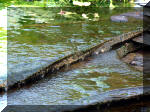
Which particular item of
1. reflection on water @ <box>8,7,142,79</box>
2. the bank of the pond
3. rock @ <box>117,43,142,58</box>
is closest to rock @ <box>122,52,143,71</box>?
rock @ <box>117,43,142,58</box>

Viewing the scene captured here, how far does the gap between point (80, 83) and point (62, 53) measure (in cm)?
184

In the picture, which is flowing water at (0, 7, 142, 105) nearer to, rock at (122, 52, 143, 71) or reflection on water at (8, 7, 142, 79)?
reflection on water at (8, 7, 142, 79)

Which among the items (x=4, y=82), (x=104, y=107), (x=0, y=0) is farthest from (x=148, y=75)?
(x=0, y=0)

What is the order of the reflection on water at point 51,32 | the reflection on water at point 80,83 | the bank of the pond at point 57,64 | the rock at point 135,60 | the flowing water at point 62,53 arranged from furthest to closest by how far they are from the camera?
the reflection on water at point 51,32, the rock at point 135,60, the bank of the pond at point 57,64, the flowing water at point 62,53, the reflection on water at point 80,83

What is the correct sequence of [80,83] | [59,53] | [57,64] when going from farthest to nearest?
[59,53] < [57,64] < [80,83]

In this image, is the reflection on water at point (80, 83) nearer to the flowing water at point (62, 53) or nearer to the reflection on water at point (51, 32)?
the flowing water at point (62, 53)

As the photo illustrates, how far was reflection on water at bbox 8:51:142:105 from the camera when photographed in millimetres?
3990

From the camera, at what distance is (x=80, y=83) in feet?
15.2

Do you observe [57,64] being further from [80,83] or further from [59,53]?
[59,53]

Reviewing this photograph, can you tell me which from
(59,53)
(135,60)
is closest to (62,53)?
(59,53)

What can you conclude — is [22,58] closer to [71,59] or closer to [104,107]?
[71,59]

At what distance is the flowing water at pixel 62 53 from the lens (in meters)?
4.25

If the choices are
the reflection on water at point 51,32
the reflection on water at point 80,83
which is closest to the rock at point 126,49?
the reflection on water at point 80,83

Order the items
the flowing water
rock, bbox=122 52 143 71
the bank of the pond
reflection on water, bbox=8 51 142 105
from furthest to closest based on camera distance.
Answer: rock, bbox=122 52 143 71 < the bank of the pond < the flowing water < reflection on water, bbox=8 51 142 105
